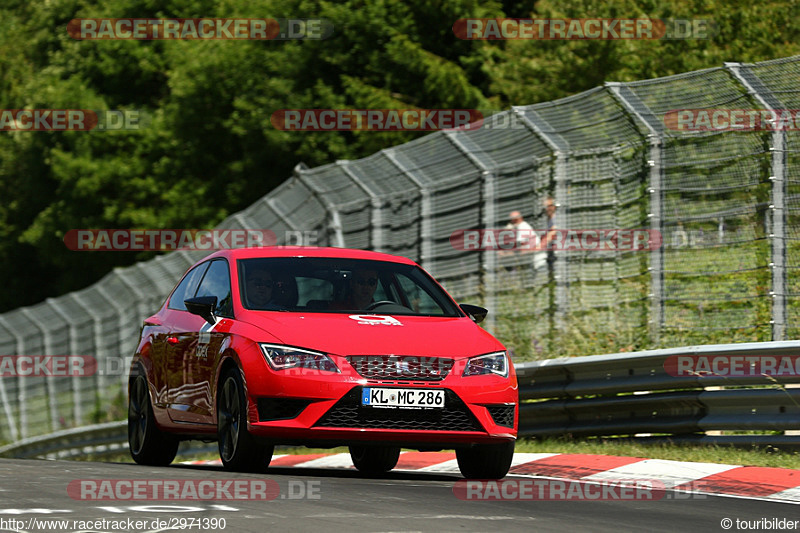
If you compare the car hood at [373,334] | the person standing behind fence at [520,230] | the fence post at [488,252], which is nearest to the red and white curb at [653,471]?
the car hood at [373,334]

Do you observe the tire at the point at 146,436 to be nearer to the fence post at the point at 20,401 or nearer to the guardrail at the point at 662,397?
the guardrail at the point at 662,397

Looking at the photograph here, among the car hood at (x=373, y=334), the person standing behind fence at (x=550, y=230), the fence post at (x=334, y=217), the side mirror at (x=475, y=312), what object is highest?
the fence post at (x=334, y=217)

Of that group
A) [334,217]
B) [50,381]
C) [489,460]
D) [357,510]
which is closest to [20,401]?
[50,381]

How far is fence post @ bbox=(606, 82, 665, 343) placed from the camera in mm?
13133

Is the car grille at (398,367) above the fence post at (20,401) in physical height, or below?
above

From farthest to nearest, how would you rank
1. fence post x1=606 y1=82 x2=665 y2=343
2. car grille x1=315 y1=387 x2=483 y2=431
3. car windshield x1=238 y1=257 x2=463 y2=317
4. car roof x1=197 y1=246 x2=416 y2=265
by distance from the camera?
fence post x1=606 y1=82 x2=665 y2=343 → car roof x1=197 y1=246 x2=416 y2=265 → car windshield x1=238 y1=257 x2=463 y2=317 → car grille x1=315 y1=387 x2=483 y2=431

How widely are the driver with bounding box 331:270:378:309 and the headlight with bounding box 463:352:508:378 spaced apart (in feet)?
3.80

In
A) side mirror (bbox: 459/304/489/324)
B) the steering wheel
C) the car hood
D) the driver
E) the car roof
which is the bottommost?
the car hood

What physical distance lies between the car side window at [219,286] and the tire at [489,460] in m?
1.86

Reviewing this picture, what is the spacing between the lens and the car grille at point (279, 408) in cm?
941

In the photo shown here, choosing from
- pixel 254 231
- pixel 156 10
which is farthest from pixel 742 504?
pixel 156 10

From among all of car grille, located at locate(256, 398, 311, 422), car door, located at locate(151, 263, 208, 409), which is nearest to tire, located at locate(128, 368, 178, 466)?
car door, located at locate(151, 263, 208, 409)

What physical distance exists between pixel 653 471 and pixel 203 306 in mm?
3200

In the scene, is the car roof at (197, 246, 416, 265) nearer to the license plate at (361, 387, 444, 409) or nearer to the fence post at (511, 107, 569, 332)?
the license plate at (361, 387, 444, 409)
